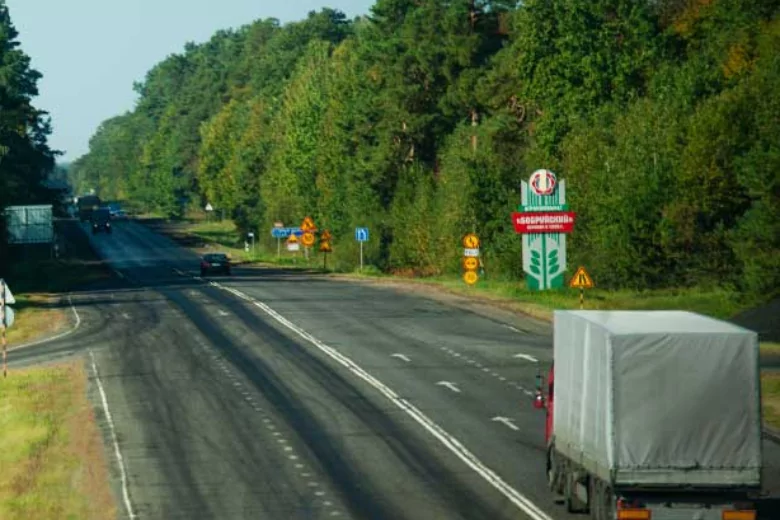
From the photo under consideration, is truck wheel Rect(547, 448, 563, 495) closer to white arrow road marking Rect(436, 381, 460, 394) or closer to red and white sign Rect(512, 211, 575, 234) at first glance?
white arrow road marking Rect(436, 381, 460, 394)

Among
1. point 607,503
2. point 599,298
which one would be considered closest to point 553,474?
point 607,503

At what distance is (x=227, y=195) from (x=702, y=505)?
161 meters

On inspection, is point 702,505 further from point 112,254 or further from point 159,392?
point 112,254

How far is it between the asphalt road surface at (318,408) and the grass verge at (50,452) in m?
0.51

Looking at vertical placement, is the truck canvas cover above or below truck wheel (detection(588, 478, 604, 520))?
above

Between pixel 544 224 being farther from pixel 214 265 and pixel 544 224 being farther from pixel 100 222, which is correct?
pixel 100 222

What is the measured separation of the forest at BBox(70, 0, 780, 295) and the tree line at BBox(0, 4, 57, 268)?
8.74ft

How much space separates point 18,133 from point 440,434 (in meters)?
84.7

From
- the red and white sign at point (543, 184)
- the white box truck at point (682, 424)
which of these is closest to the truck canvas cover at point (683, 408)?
the white box truck at point (682, 424)

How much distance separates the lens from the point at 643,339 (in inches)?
822

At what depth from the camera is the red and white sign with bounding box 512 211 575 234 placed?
6706cm

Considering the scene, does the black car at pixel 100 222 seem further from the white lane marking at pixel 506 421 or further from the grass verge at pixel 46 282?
the white lane marking at pixel 506 421

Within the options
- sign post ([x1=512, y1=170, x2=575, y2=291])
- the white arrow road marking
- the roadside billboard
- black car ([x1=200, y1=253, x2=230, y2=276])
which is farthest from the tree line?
the white arrow road marking

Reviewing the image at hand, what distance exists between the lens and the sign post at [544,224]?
67.2 metres
